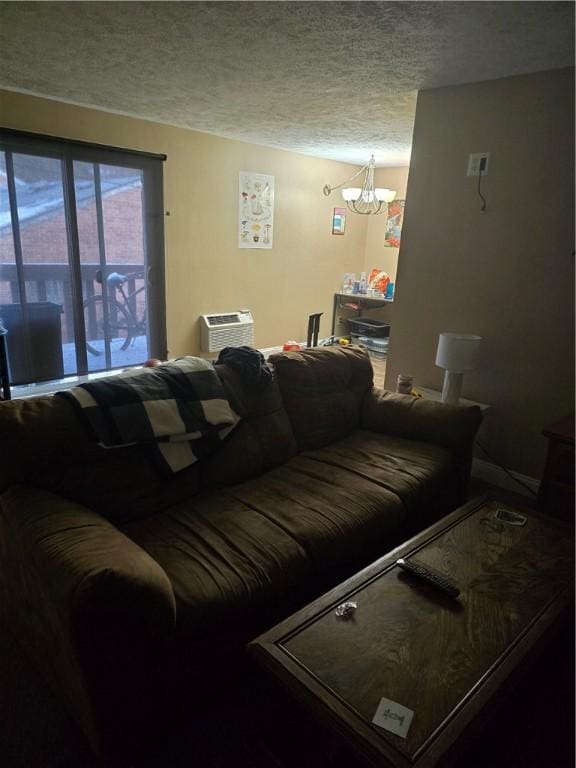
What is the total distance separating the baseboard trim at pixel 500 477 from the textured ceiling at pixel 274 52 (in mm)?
2244

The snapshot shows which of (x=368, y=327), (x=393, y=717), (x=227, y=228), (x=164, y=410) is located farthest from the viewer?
(x=368, y=327)

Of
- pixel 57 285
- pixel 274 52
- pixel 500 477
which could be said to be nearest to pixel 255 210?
pixel 57 285

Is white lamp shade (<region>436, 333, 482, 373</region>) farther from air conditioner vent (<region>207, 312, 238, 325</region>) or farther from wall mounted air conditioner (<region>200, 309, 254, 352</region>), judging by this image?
air conditioner vent (<region>207, 312, 238, 325</region>)

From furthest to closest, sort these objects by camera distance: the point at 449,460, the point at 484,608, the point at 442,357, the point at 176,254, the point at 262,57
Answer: the point at 176,254
the point at 442,357
the point at 262,57
the point at 449,460
the point at 484,608

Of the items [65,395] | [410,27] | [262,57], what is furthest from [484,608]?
[262,57]

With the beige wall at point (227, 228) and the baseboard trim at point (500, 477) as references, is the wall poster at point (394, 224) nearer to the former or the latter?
the beige wall at point (227, 228)

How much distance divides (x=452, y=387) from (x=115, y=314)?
3.08 meters

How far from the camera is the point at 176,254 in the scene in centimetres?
467

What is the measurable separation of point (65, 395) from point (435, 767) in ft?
4.96

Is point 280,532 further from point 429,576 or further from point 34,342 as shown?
point 34,342

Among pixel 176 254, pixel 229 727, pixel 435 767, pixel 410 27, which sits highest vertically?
pixel 410 27

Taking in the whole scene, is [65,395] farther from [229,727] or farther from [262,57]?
[262,57]

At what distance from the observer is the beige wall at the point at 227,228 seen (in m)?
3.93

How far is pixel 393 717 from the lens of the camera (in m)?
1.02
